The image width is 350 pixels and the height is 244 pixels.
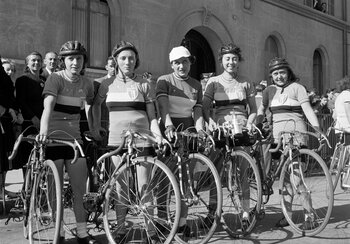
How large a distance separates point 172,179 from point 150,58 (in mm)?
10363

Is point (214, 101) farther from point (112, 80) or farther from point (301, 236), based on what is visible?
point (301, 236)

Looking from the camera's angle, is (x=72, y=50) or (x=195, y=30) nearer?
(x=72, y=50)

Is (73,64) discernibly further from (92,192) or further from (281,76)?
(281,76)

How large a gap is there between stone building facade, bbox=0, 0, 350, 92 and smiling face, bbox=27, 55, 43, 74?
457 centimetres

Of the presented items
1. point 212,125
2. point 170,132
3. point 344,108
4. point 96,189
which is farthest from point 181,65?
point 344,108

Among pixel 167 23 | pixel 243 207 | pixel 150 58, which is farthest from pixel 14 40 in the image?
pixel 243 207

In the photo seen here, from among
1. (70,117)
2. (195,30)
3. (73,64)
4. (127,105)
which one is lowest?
(70,117)

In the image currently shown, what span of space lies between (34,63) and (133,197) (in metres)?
2.92

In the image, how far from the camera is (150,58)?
1439 cm

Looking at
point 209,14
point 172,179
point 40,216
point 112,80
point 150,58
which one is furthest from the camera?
point 209,14

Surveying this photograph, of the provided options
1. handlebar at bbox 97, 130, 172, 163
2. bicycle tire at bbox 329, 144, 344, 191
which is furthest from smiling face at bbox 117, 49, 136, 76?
bicycle tire at bbox 329, 144, 344, 191

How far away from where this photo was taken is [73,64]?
4.97 m

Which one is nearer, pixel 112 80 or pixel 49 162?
pixel 49 162

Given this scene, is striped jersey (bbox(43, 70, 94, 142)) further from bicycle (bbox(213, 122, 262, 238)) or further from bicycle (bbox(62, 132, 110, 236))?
bicycle (bbox(213, 122, 262, 238))
